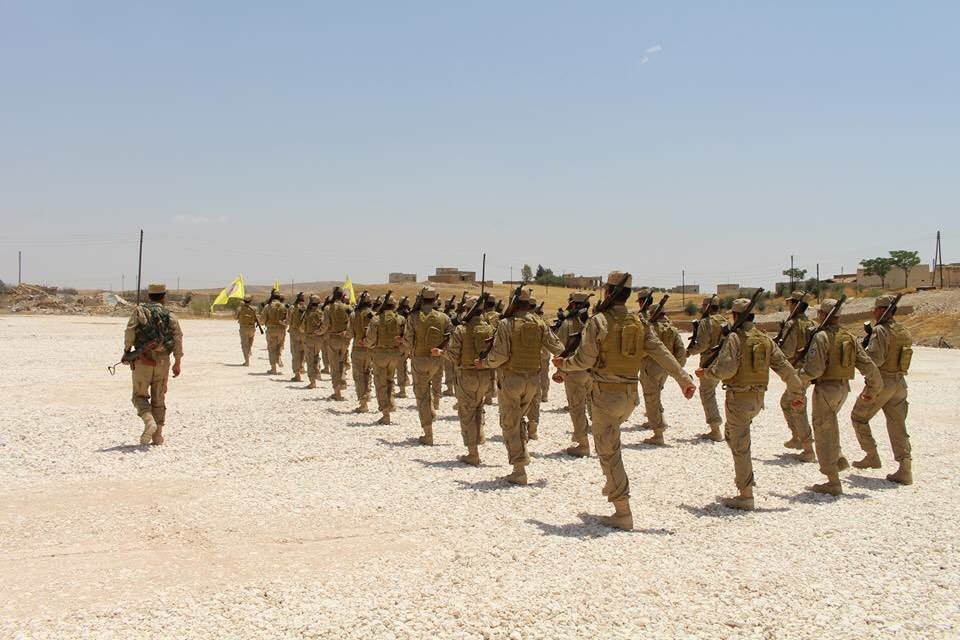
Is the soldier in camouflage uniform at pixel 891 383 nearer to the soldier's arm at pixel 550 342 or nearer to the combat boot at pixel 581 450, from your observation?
the combat boot at pixel 581 450

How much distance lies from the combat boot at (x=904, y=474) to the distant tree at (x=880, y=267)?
59033 mm

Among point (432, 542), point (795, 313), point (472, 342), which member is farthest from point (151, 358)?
point (795, 313)

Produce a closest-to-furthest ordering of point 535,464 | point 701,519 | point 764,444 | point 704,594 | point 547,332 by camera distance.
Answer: point 704,594, point 701,519, point 547,332, point 535,464, point 764,444

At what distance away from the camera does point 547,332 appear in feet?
31.3

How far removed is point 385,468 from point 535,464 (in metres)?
2.08

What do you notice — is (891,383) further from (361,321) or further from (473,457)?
(361,321)

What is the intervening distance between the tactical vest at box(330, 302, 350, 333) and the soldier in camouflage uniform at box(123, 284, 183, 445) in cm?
572

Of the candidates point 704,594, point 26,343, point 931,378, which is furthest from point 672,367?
point 26,343

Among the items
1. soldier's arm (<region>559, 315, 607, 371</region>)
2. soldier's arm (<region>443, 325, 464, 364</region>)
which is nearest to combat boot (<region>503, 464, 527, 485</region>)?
soldier's arm (<region>443, 325, 464, 364</region>)

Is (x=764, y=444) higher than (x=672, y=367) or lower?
lower

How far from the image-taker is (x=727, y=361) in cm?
817

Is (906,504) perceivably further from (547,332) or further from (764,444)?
(547,332)

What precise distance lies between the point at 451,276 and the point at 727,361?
2465 inches

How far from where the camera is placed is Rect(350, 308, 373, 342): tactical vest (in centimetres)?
1393
